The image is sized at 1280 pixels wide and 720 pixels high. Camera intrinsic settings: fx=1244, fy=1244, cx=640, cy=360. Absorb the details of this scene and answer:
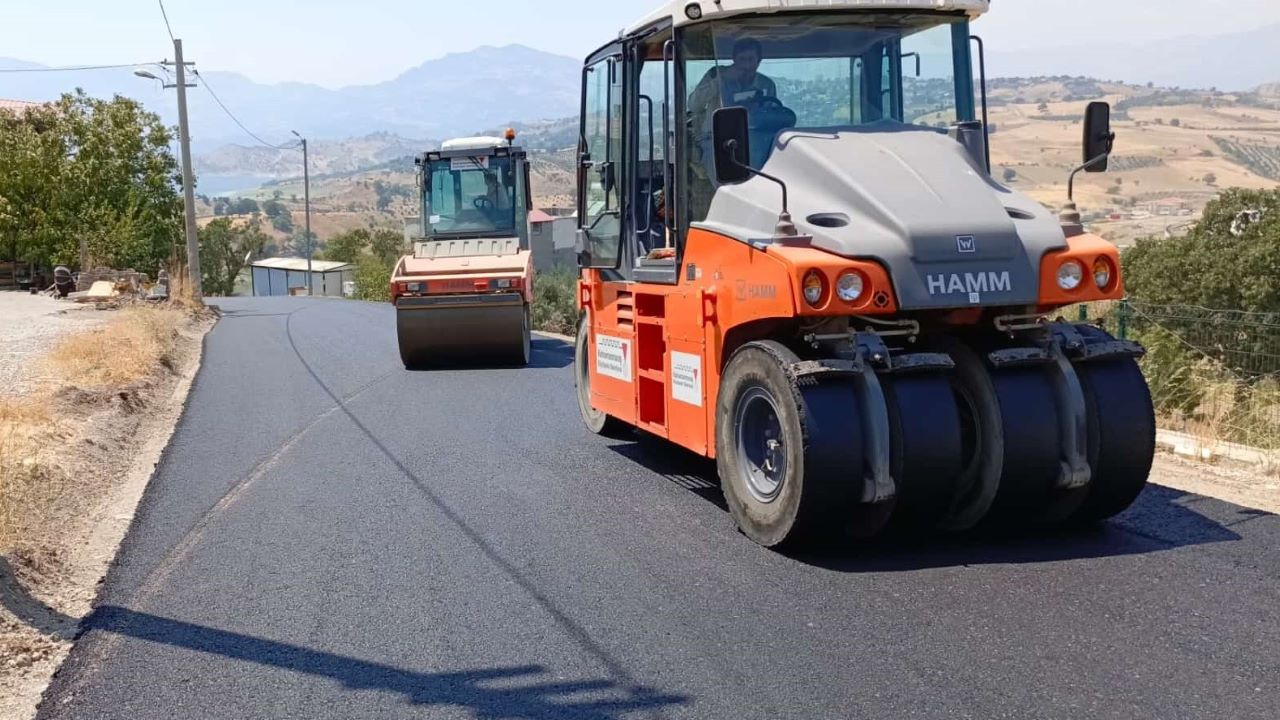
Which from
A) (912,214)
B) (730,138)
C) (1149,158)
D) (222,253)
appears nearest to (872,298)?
(912,214)

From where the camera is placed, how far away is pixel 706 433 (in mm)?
7395

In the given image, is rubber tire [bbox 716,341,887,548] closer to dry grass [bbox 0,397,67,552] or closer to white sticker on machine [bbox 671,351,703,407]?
white sticker on machine [bbox 671,351,703,407]

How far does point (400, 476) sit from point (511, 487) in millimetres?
998

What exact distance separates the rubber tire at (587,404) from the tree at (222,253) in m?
67.5

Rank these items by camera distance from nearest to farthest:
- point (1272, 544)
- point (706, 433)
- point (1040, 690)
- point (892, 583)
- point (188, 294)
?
point (1040, 690) < point (892, 583) < point (1272, 544) < point (706, 433) < point (188, 294)

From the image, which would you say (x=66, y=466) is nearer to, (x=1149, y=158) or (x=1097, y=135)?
(x=1097, y=135)

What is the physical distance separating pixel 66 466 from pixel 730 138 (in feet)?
18.6

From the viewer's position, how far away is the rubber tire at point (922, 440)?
20.0ft

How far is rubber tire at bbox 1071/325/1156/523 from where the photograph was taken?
641 cm

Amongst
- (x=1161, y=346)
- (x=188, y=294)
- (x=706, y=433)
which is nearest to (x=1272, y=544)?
(x=706, y=433)

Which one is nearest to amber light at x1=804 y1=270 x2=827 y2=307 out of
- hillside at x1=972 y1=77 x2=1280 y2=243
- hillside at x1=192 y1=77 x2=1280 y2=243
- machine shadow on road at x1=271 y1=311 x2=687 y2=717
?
machine shadow on road at x1=271 y1=311 x2=687 y2=717

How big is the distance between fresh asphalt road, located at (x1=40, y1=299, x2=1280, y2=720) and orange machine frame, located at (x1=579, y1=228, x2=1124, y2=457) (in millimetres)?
587

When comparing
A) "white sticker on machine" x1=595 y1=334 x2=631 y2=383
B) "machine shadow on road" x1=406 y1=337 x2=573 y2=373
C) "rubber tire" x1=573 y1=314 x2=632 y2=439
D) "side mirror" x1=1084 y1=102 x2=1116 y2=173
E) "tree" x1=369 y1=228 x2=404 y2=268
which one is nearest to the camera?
"side mirror" x1=1084 y1=102 x2=1116 y2=173

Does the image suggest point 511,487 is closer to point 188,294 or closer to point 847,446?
point 847,446
